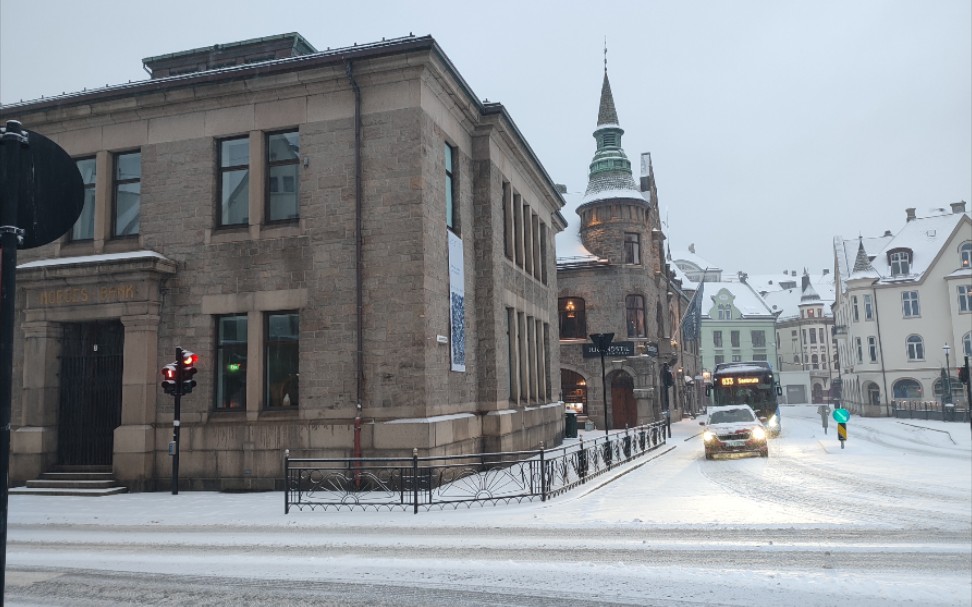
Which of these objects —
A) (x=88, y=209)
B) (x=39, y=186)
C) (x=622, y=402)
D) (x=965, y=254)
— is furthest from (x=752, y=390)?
(x=39, y=186)

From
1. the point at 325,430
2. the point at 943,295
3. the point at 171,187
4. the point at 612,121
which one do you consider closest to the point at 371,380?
the point at 325,430

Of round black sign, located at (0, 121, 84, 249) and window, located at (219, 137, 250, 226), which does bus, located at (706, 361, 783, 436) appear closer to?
window, located at (219, 137, 250, 226)

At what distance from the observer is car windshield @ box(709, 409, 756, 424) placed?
74.5ft

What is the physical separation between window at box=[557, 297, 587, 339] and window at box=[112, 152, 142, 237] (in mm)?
27674

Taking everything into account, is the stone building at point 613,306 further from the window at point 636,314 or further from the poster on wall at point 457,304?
the poster on wall at point 457,304

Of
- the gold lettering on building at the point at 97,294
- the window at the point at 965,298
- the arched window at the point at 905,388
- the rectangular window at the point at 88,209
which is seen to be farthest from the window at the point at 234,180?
the window at the point at 965,298

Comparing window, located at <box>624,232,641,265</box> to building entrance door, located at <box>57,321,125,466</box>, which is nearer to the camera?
building entrance door, located at <box>57,321,125,466</box>

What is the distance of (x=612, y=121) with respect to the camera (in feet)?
156

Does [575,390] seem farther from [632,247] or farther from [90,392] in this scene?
[90,392]

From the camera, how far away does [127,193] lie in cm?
1895

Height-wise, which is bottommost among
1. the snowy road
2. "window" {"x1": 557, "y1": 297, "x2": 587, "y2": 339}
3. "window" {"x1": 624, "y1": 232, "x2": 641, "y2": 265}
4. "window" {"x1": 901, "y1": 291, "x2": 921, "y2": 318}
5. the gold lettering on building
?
the snowy road

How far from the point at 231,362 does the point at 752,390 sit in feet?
Result: 78.1

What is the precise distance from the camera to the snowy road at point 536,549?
7.19 m

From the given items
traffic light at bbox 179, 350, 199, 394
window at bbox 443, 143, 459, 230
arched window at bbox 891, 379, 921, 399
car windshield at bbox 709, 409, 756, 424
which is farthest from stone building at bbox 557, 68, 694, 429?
traffic light at bbox 179, 350, 199, 394
